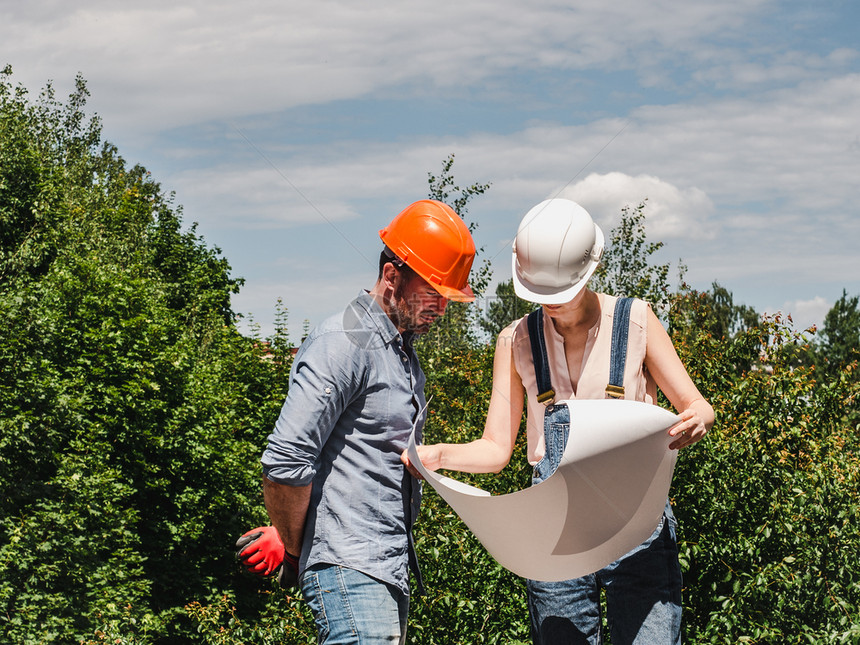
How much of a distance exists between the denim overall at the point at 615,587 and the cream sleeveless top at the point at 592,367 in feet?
0.07

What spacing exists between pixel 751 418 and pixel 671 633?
2392 millimetres

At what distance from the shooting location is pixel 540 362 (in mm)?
2818

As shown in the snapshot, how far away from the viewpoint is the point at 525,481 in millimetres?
4992

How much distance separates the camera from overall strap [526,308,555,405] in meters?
2.79

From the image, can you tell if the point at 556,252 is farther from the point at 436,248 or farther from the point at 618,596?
the point at 618,596

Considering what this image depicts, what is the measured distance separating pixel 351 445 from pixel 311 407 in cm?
21

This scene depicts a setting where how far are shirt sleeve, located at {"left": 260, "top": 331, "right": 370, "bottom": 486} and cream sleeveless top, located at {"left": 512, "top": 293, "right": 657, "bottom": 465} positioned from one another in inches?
26.9

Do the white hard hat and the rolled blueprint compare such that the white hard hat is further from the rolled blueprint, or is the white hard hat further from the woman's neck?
the rolled blueprint

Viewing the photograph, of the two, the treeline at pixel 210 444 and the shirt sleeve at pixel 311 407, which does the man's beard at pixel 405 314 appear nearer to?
the shirt sleeve at pixel 311 407

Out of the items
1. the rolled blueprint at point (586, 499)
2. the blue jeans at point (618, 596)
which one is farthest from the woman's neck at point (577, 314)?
the rolled blueprint at point (586, 499)

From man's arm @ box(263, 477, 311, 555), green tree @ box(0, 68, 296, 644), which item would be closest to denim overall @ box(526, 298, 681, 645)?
man's arm @ box(263, 477, 311, 555)

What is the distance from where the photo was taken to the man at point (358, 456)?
235 cm

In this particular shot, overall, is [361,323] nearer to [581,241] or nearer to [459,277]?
[459,277]

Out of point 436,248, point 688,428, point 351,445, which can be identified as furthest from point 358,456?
point 688,428
